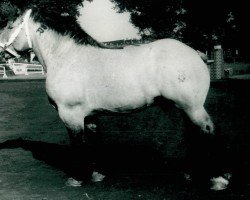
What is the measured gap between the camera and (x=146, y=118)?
11.1m

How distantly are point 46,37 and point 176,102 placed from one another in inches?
75.5

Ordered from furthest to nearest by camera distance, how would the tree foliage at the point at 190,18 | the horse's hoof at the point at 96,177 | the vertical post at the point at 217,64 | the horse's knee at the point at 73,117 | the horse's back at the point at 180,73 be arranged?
the tree foliage at the point at 190,18, the vertical post at the point at 217,64, the horse's hoof at the point at 96,177, the horse's knee at the point at 73,117, the horse's back at the point at 180,73

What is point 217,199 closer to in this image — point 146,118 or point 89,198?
point 89,198

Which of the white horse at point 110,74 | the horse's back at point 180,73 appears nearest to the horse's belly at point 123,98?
the white horse at point 110,74

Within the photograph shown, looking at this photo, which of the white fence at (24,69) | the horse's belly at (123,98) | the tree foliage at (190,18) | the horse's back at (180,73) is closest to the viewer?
the horse's back at (180,73)

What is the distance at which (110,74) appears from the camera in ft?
16.2

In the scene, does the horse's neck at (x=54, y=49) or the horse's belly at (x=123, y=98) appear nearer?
the horse's belly at (x=123, y=98)

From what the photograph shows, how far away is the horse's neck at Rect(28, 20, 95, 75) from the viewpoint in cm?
521

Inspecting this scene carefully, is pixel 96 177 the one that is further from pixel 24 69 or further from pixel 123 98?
pixel 24 69

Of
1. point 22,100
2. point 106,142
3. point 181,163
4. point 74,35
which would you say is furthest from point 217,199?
point 22,100

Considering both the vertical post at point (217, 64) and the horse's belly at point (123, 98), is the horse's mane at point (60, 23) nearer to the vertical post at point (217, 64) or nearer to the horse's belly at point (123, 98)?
the horse's belly at point (123, 98)

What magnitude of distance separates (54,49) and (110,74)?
913mm

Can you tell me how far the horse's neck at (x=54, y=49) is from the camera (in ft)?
17.1

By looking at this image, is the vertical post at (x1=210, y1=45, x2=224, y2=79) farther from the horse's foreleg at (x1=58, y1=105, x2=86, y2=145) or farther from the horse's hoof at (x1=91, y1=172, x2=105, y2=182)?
the horse's foreleg at (x1=58, y1=105, x2=86, y2=145)
